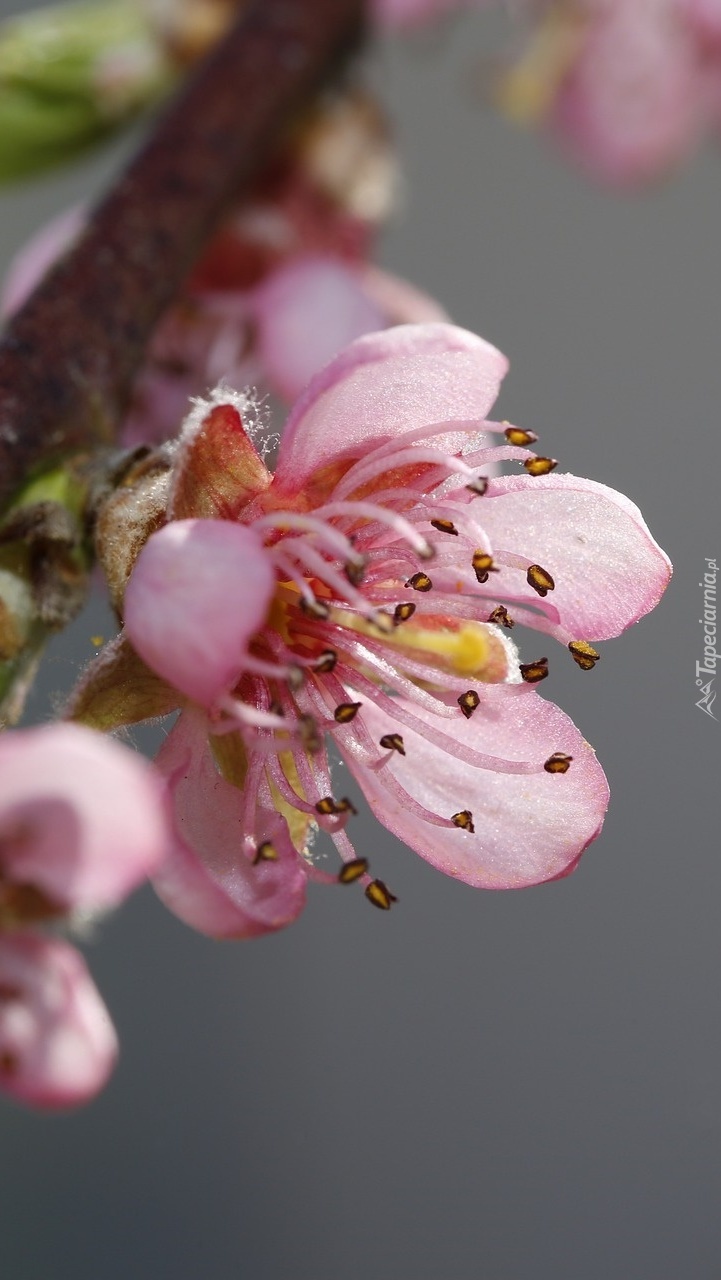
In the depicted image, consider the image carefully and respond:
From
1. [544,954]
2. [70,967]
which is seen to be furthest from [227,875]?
[544,954]

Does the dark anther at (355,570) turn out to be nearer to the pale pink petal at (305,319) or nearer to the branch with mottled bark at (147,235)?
the branch with mottled bark at (147,235)

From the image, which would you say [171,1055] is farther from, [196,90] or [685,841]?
[196,90]

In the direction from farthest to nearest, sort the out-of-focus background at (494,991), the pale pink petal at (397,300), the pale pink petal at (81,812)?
1. the pale pink petal at (397,300)
2. the out-of-focus background at (494,991)
3. the pale pink petal at (81,812)

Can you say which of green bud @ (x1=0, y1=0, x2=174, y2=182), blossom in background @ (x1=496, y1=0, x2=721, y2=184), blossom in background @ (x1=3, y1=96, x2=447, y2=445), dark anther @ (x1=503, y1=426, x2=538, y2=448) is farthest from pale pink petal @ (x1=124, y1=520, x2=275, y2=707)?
blossom in background @ (x1=496, y1=0, x2=721, y2=184)

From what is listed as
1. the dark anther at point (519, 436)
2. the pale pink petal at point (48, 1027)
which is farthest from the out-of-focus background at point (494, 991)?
the pale pink petal at point (48, 1027)

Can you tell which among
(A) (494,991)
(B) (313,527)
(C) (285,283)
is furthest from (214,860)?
(A) (494,991)

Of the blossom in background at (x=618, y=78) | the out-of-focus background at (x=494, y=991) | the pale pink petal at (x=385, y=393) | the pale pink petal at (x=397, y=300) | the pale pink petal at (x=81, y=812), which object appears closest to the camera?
the pale pink petal at (x=81, y=812)
